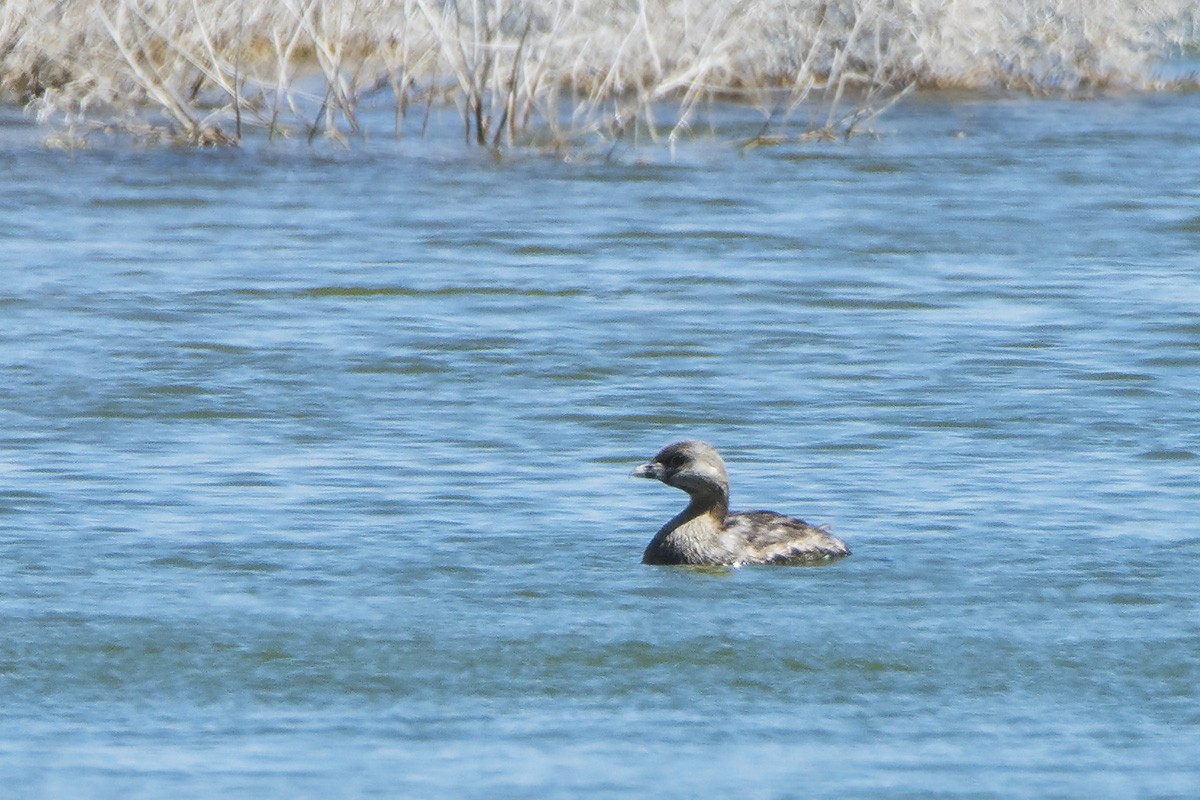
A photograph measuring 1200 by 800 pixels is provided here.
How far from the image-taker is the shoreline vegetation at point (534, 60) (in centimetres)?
2062

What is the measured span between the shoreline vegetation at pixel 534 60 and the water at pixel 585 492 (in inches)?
62.4

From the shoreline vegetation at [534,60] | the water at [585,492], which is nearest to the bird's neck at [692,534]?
the water at [585,492]

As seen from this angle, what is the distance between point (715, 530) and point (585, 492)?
99 centimetres

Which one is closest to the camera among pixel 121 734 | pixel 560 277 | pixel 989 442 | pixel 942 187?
pixel 121 734

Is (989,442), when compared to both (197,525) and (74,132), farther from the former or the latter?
(74,132)

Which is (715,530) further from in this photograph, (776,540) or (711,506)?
(776,540)

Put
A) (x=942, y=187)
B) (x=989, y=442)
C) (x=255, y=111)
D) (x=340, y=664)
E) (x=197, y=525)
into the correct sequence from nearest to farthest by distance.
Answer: (x=340, y=664), (x=197, y=525), (x=989, y=442), (x=942, y=187), (x=255, y=111)

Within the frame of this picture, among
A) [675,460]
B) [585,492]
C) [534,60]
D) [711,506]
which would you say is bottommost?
[585,492]

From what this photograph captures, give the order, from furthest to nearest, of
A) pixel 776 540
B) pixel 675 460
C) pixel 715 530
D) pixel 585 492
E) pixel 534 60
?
pixel 534 60, pixel 585 492, pixel 675 460, pixel 715 530, pixel 776 540

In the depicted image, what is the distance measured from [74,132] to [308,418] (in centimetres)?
1235

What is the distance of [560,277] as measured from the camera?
53.3ft

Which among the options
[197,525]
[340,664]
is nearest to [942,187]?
[197,525]

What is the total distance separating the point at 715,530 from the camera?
9125mm

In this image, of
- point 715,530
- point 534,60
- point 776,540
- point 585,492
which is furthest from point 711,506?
point 534,60
